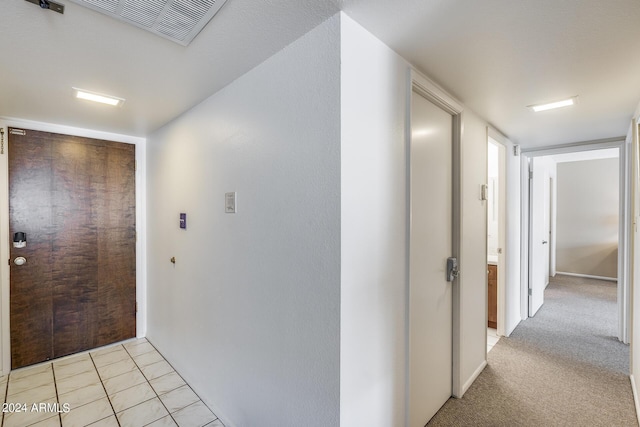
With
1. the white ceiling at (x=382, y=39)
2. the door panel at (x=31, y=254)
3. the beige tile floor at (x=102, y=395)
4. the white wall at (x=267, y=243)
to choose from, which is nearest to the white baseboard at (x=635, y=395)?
the white ceiling at (x=382, y=39)

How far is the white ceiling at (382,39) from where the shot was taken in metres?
1.22

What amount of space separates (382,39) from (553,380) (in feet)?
9.98

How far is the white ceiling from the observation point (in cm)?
122

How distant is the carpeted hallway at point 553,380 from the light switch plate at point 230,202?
1.99m

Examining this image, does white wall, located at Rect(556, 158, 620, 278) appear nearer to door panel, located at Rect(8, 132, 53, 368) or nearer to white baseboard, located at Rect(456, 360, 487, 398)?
white baseboard, located at Rect(456, 360, 487, 398)

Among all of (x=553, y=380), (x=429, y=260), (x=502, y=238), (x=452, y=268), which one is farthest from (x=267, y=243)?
(x=502, y=238)

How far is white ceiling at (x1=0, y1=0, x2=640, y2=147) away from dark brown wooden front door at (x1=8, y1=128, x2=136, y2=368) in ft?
1.93

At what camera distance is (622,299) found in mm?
3105

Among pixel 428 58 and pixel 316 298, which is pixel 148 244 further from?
pixel 428 58

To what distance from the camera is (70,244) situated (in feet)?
9.40

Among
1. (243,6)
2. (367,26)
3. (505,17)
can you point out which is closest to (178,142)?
(243,6)

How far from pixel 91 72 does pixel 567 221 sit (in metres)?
8.39

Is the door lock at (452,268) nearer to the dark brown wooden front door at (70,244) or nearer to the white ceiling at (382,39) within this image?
the white ceiling at (382,39)

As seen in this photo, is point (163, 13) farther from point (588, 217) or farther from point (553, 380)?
point (588, 217)
